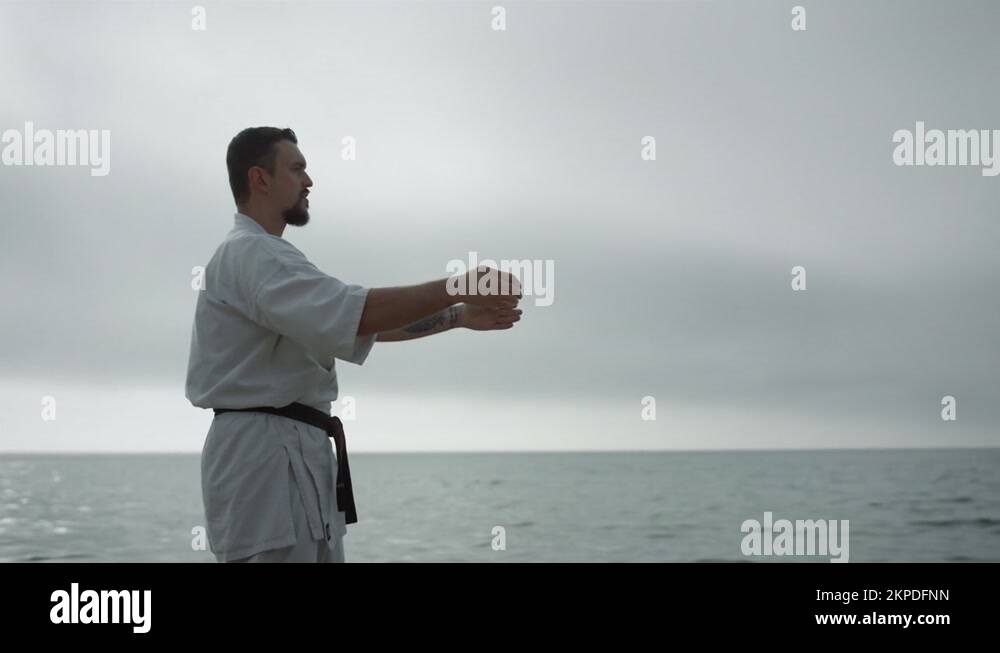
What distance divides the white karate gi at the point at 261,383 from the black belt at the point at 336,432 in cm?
2

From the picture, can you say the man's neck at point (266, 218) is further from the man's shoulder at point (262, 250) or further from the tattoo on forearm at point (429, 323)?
the tattoo on forearm at point (429, 323)

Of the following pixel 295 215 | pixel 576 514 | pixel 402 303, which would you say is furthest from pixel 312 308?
pixel 576 514

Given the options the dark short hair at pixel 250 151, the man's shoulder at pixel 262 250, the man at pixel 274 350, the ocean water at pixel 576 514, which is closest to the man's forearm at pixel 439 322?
the man at pixel 274 350

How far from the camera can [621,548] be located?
1691 centimetres

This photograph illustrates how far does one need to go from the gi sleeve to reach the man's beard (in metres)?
0.27

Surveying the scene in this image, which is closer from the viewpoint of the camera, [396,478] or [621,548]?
[621,548]

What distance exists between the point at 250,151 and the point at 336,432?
756mm

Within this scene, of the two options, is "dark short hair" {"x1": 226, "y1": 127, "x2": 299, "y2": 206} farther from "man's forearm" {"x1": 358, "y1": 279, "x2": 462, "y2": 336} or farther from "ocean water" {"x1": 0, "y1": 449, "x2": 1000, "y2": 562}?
"ocean water" {"x1": 0, "y1": 449, "x2": 1000, "y2": 562}

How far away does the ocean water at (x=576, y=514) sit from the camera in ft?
52.4
